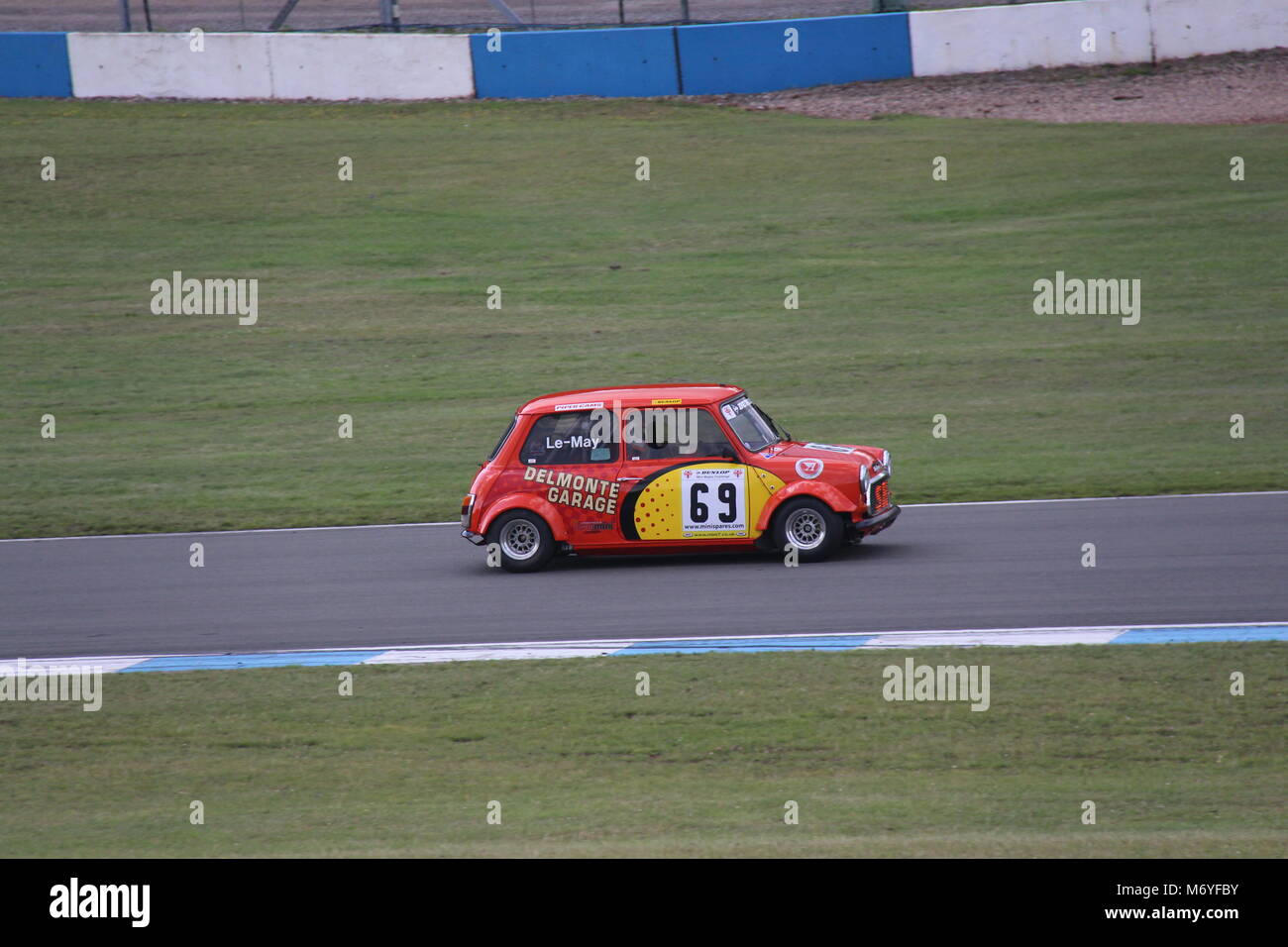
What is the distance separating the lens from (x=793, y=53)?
30266 millimetres

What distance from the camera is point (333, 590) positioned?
1204 centimetres

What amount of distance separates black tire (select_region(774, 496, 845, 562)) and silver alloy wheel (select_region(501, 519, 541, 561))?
2.14 metres

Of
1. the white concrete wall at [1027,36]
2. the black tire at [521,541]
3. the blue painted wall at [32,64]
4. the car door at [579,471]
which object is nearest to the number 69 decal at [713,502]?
the car door at [579,471]

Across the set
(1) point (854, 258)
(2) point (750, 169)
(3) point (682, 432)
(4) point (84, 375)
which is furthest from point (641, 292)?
(3) point (682, 432)

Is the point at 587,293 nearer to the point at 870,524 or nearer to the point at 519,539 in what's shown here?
the point at 519,539

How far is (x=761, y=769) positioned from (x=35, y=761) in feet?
13.8

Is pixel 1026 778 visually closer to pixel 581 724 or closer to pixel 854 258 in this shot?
pixel 581 724

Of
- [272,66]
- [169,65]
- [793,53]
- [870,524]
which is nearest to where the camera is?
[870,524]

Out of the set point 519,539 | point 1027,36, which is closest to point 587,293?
point 519,539

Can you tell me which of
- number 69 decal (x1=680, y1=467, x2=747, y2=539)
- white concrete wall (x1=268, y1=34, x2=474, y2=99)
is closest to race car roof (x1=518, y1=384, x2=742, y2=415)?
number 69 decal (x1=680, y1=467, x2=747, y2=539)

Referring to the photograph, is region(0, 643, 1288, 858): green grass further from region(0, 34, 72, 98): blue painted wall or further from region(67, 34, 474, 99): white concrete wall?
region(0, 34, 72, 98): blue painted wall

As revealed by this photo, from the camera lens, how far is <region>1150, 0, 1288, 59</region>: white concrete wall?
28266 mm

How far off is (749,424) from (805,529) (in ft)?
3.57

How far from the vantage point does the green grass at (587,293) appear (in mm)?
16734
